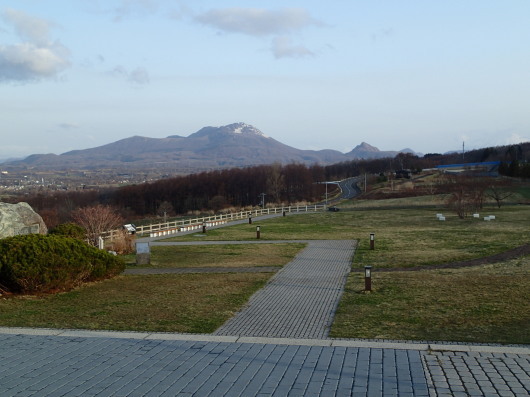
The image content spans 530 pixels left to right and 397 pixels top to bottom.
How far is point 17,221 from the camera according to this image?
16.9 meters

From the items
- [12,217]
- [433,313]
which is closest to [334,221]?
[12,217]

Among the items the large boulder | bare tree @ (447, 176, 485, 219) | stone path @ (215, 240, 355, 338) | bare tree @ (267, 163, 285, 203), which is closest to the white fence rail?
the large boulder

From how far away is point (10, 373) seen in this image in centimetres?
709

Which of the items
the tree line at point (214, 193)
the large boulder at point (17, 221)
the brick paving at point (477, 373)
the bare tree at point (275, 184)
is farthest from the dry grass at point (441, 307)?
the bare tree at point (275, 184)

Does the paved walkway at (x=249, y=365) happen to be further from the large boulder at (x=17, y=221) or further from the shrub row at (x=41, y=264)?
the large boulder at (x=17, y=221)

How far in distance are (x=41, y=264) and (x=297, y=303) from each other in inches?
229

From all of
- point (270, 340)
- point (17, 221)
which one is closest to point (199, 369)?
point (270, 340)

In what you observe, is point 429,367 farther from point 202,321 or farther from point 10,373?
point 10,373

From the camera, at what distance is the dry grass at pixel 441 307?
877cm

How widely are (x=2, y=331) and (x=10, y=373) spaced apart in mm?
2437

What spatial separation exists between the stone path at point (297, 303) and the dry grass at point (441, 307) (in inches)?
14.2

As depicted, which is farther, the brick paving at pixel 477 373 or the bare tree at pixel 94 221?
the bare tree at pixel 94 221

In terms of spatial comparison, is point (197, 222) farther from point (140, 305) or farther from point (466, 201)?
point (140, 305)

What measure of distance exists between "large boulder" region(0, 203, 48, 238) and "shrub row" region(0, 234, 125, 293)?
13.8ft
